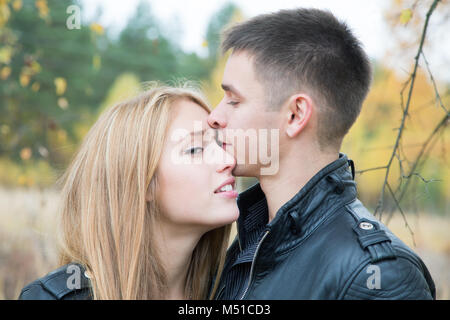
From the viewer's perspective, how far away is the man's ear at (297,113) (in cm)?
197

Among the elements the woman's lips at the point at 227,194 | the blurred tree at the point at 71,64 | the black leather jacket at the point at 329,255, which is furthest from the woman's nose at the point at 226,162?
the blurred tree at the point at 71,64

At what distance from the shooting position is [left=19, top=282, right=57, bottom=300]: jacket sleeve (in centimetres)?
183

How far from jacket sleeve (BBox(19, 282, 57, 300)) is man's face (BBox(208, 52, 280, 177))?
0.92 meters

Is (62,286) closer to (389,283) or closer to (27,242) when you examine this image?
(389,283)

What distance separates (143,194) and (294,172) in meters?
0.66

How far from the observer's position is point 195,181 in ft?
6.98

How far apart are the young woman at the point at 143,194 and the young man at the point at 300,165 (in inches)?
5.9

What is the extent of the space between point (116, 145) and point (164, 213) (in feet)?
1.24

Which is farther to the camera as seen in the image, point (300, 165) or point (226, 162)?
point (226, 162)

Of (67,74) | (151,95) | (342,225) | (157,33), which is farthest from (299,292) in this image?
(157,33)

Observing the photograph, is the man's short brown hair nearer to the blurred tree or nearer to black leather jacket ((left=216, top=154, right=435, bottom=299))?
black leather jacket ((left=216, top=154, right=435, bottom=299))

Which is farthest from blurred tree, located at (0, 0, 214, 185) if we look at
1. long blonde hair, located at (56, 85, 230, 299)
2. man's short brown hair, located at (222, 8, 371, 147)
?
man's short brown hair, located at (222, 8, 371, 147)

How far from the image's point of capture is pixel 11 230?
596 centimetres

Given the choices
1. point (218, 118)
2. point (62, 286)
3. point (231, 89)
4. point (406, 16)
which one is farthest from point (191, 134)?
point (406, 16)
